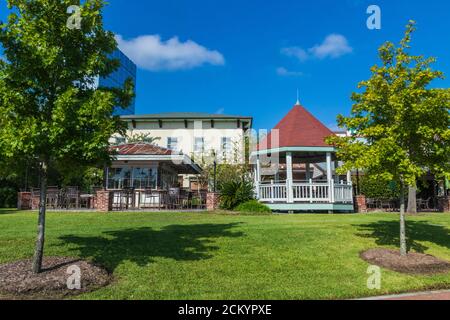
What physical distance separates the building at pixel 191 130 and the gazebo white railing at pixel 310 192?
17.0 meters

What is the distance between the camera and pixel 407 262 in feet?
25.4

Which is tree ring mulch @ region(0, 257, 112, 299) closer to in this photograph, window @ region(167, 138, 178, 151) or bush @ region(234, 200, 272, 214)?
bush @ region(234, 200, 272, 214)

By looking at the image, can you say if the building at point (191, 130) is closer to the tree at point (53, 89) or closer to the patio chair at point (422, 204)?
the patio chair at point (422, 204)

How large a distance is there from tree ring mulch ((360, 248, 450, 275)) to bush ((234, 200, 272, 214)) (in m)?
8.64

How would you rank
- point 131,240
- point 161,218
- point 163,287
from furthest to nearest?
point 161,218, point 131,240, point 163,287

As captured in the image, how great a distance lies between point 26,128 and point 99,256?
3.07 meters

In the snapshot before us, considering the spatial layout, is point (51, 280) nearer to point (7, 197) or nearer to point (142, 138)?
point (7, 197)

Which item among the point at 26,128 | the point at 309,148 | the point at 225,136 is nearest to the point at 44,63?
the point at 26,128

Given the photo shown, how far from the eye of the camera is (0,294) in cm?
563

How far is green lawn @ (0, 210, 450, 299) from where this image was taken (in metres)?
6.09

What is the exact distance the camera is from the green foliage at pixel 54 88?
5895mm

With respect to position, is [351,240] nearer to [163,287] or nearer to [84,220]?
[163,287]

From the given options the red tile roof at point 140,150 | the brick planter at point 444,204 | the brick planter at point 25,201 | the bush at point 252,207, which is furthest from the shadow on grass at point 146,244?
the brick planter at point 444,204
